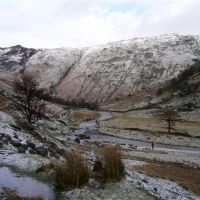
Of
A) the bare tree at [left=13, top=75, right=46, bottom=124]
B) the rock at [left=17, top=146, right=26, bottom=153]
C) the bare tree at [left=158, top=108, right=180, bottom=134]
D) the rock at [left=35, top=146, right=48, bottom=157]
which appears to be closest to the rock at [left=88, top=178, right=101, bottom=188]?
the rock at [left=17, top=146, right=26, bottom=153]

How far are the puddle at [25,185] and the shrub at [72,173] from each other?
548mm

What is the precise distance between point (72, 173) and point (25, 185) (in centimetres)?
213

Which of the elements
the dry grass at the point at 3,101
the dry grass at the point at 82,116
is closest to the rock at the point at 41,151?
the dry grass at the point at 3,101

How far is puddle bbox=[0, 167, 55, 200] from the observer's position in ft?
46.1

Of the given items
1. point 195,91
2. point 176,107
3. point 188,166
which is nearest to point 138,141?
point 188,166

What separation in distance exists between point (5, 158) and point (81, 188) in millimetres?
6748

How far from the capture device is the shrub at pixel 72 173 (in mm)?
14367

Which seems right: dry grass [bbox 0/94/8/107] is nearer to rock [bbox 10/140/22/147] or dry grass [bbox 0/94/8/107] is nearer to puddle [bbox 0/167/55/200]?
rock [bbox 10/140/22/147]

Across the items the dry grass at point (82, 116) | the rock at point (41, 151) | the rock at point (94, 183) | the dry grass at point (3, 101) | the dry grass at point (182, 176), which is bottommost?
the dry grass at point (82, 116)

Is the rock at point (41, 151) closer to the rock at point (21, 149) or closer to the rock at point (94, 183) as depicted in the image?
the rock at point (21, 149)

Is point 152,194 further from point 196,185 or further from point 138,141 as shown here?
point 138,141

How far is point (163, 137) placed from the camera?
79.8 meters

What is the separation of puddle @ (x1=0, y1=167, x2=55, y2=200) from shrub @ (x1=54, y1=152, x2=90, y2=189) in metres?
0.55

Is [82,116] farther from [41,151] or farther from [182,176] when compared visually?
[41,151]
